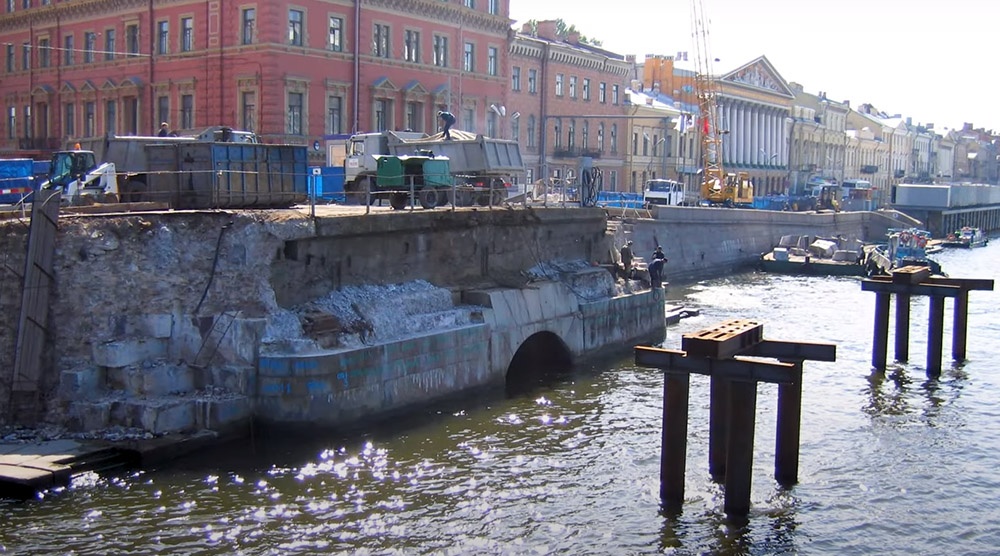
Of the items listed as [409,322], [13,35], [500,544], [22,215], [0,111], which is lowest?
[500,544]

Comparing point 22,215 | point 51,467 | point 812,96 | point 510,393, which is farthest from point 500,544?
point 812,96

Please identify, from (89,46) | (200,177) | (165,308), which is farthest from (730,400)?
(89,46)

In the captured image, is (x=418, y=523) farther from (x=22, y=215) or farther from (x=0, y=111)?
(x=0, y=111)

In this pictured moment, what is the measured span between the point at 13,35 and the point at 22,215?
4499 centimetres

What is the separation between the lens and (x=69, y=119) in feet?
187

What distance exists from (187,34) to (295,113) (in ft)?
22.7

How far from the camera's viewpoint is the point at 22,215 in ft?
70.2

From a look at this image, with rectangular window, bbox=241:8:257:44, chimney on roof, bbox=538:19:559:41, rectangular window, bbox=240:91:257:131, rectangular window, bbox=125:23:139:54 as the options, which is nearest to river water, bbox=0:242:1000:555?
rectangular window, bbox=240:91:257:131

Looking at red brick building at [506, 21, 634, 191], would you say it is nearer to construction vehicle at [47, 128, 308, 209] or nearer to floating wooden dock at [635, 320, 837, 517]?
construction vehicle at [47, 128, 308, 209]

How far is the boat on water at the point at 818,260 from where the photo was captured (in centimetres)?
6097

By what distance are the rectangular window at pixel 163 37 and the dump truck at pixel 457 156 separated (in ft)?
58.9

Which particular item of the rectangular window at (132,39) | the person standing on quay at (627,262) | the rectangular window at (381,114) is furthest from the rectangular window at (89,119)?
the person standing on quay at (627,262)

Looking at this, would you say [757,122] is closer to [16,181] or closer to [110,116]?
[110,116]

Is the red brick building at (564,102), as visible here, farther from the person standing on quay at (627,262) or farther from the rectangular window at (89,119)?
the person standing on quay at (627,262)
